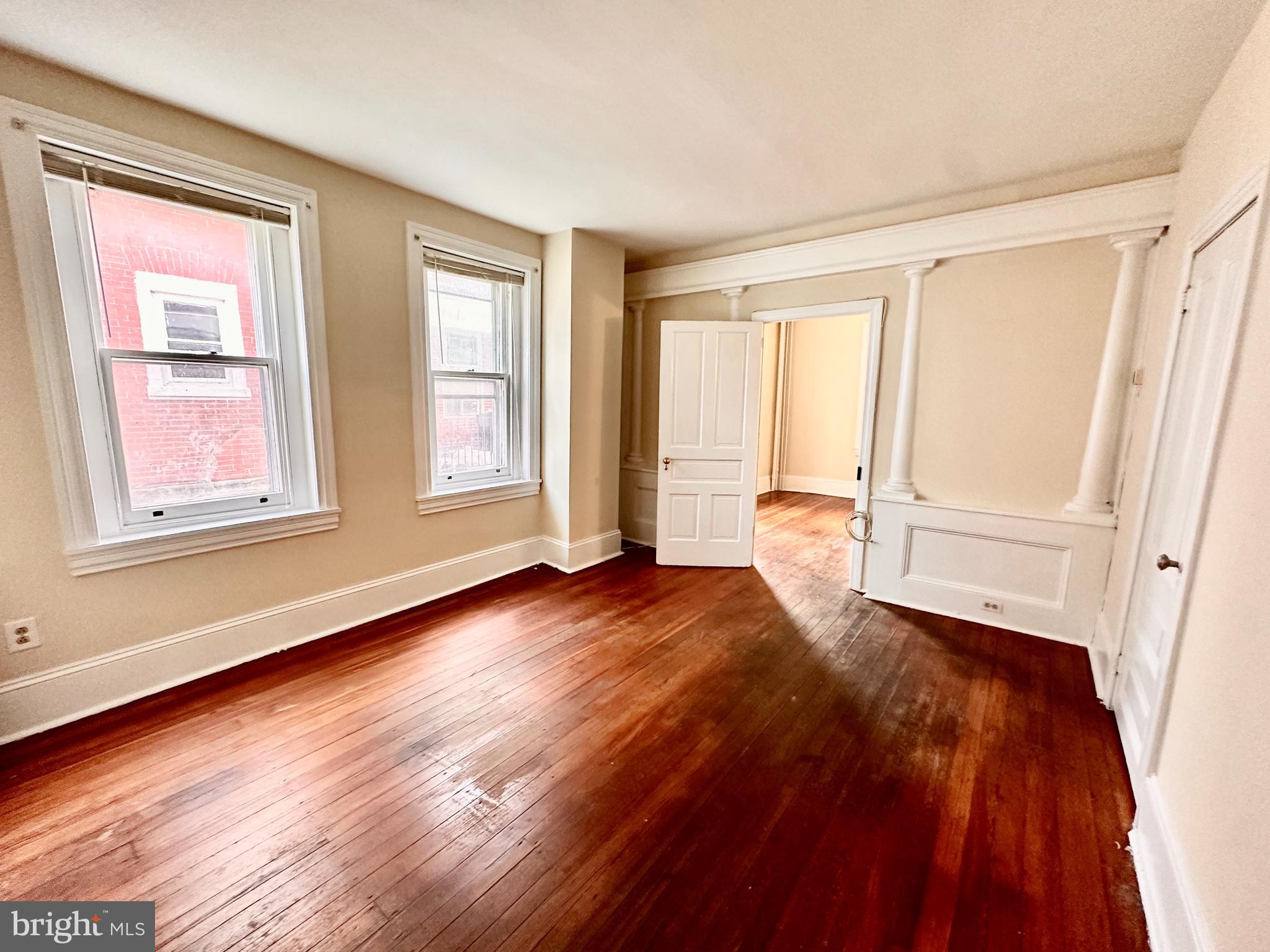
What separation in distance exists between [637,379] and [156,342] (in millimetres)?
3340

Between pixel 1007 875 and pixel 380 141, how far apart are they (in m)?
3.88

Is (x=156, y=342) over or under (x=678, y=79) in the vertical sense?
under

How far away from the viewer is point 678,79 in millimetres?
1978

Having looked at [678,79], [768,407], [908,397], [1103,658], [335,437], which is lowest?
[1103,658]

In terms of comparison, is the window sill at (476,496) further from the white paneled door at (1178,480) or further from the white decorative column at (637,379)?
the white paneled door at (1178,480)

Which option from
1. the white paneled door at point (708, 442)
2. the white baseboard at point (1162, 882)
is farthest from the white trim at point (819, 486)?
the white baseboard at point (1162, 882)

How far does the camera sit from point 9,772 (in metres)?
1.84

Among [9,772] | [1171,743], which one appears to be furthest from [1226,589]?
[9,772]

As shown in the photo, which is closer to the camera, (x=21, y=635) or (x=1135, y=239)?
(x=21, y=635)

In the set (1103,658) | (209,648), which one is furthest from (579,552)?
(1103,658)

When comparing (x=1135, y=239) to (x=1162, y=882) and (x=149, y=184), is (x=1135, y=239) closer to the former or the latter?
(x=1162, y=882)

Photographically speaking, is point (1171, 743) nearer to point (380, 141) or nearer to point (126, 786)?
point (126, 786)

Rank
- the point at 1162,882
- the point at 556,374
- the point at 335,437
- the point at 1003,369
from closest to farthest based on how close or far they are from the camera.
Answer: the point at 1162,882
the point at 335,437
the point at 1003,369
the point at 556,374

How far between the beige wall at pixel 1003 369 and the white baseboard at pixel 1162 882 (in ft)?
6.11
